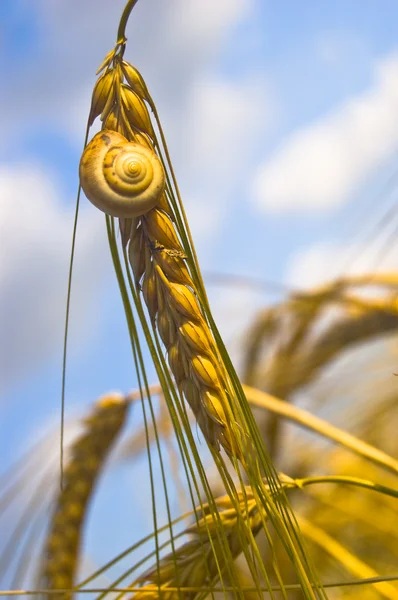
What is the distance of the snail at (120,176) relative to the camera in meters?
0.30

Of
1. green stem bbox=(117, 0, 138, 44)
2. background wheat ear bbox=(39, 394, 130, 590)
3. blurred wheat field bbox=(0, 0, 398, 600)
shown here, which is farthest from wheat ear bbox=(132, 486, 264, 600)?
background wheat ear bbox=(39, 394, 130, 590)

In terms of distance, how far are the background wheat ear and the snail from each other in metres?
0.57

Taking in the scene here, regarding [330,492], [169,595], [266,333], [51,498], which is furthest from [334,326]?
[169,595]

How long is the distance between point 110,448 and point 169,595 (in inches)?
19.6

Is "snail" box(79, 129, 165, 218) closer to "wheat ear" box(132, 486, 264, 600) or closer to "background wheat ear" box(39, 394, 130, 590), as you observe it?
"wheat ear" box(132, 486, 264, 600)

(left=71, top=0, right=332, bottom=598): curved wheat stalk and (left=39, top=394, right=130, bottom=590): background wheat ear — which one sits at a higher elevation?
(left=39, top=394, right=130, bottom=590): background wheat ear

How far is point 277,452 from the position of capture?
3.41ft

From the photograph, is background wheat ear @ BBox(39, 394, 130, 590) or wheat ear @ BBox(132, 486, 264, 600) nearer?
wheat ear @ BBox(132, 486, 264, 600)

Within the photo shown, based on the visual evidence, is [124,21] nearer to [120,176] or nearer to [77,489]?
[120,176]

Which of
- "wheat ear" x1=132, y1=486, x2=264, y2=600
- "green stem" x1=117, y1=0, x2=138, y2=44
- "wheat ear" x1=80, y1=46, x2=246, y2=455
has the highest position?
"green stem" x1=117, y1=0, x2=138, y2=44

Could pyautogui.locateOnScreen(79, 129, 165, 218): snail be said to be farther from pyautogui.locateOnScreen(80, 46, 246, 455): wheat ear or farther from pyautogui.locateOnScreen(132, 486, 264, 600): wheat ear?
pyautogui.locateOnScreen(132, 486, 264, 600): wheat ear

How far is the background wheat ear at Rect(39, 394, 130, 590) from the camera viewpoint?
0.81m

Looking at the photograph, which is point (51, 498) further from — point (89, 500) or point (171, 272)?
point (171, 272)

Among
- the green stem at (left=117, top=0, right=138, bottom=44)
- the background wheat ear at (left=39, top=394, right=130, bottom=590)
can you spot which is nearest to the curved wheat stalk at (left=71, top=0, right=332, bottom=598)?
the green stem at (left=117, top=0, right=138, bottom=44)
